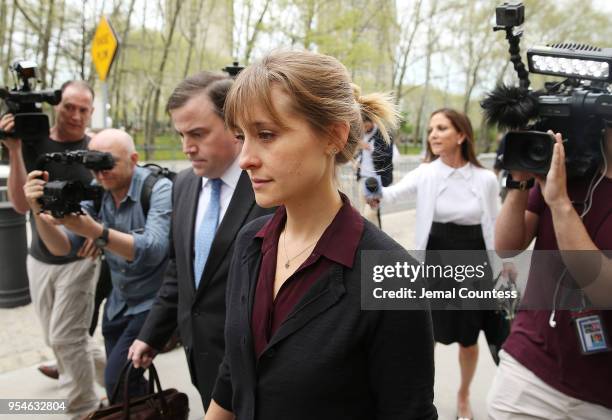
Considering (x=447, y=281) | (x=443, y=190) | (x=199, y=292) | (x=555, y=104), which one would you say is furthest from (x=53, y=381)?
(x=555, y=104)

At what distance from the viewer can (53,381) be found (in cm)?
381

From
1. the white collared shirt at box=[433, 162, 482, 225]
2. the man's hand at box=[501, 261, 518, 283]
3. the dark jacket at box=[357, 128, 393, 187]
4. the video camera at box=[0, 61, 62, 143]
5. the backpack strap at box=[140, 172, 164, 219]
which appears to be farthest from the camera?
the white collared shirt at box=[433, 162, 482, 225]

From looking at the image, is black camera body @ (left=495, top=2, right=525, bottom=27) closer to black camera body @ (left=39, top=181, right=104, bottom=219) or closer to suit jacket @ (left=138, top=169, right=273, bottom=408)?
suit jacket @ (left=138, top=169, right=273, bottom=408)

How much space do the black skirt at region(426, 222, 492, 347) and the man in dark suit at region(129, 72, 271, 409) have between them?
1559mm

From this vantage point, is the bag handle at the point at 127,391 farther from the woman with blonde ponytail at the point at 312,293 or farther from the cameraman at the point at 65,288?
the cameraman at the point at 65,288

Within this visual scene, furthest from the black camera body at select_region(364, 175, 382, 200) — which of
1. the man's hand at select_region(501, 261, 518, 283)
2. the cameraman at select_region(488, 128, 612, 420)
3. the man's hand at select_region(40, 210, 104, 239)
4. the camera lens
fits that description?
the man's hand at select_region(40, 210, 104, 239)

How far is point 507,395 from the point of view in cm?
190

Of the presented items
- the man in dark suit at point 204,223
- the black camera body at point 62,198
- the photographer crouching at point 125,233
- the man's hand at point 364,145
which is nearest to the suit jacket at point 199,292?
the man in dark suit at point 204,223

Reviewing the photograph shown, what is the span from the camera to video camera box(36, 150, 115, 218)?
2.44 m

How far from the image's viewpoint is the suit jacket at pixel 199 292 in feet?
6.78

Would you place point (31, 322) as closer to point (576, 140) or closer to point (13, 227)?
point (13, 227)

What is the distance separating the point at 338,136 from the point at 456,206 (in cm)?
230

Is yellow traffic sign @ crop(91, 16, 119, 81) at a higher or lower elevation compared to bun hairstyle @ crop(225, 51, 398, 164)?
higher

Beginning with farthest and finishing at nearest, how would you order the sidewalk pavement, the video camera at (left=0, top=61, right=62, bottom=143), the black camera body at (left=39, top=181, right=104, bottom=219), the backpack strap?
the sidewalk pavement → the video camera at (left=0, top=61, right=62, bottom=143) → the backpack strap → the black camera body at (left=39, top=181, right=104, bottom=219)
